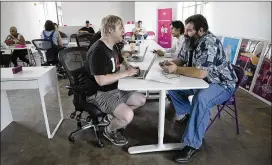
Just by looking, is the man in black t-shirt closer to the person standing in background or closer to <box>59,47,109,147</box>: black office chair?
the person standing in background

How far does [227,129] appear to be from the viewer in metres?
2.08

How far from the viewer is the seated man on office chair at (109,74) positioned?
1.45 meters

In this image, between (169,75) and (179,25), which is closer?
(169,75)

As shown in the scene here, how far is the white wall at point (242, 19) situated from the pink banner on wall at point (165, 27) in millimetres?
2130

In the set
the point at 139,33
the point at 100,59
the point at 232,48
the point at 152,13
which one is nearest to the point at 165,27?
the point at 152,13

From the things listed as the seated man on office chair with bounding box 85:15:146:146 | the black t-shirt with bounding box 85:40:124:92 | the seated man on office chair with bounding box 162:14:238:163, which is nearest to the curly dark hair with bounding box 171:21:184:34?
the seated man on office chair with bounding box 162:14:238:163

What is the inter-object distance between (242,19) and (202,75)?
2365mm

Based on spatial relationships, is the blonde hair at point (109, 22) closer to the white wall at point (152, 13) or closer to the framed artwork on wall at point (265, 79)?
the framed artwork on wall at point (265, 79)

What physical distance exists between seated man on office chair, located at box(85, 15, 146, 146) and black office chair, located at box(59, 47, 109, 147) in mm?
52

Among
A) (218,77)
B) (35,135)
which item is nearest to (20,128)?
(35,135)

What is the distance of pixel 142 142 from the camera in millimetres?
1851

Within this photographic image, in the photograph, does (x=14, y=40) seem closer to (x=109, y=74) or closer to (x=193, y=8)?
(x=109, y=74)

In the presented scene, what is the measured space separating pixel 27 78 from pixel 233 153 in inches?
73.5

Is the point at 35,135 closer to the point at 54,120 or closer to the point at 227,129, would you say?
the point at 54,120
